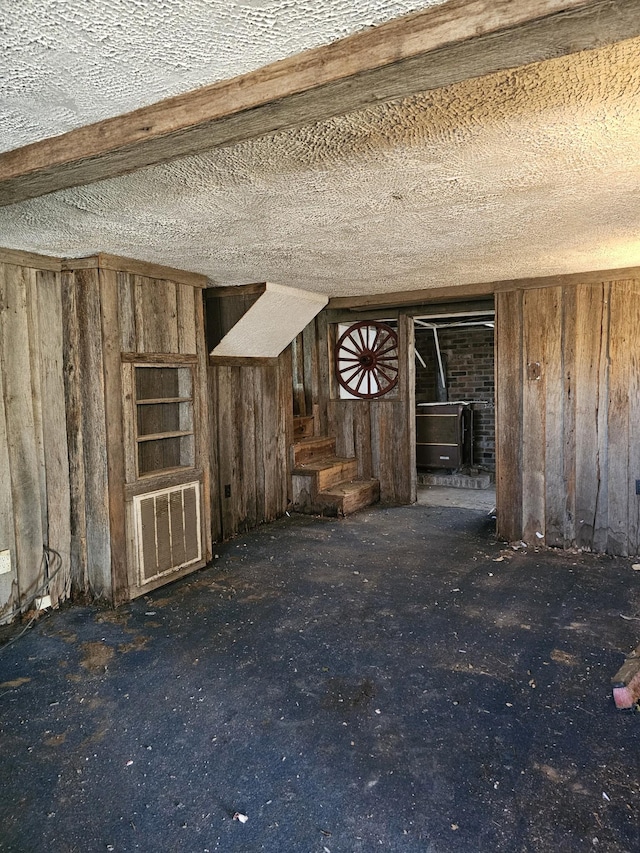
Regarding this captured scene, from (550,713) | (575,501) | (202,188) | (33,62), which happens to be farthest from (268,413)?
(33,62)

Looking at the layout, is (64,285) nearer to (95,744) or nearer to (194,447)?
(194,447)

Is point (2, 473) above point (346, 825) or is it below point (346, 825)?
above

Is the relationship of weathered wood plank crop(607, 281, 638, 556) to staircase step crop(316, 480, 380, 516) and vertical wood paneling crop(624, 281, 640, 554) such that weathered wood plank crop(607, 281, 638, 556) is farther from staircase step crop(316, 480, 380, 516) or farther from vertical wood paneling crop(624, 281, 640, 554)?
staircase step crop(316, 480, 380, 516)

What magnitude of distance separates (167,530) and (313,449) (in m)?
2.53

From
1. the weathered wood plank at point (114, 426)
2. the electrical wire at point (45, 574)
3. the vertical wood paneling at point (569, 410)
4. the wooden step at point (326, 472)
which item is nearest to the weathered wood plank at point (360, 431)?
the wooden step at point (326, 472)

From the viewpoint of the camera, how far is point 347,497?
546 centimetres

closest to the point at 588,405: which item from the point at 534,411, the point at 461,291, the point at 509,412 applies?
the point at 534,411

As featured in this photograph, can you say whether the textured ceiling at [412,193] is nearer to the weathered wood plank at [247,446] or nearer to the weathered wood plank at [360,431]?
the weathered wood plank at [247,446]

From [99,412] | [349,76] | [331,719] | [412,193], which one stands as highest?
[412,193]

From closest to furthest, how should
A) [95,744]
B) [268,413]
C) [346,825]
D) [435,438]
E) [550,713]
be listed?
[346,825]
[95,744]
[550,713]
[268,413]
[435,438]

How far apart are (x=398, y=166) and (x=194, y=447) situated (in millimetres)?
2591

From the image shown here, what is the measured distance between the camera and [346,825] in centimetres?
168

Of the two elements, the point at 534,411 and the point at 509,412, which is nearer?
the point at 534,411

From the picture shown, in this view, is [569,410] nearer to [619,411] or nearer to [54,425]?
[619,411]
